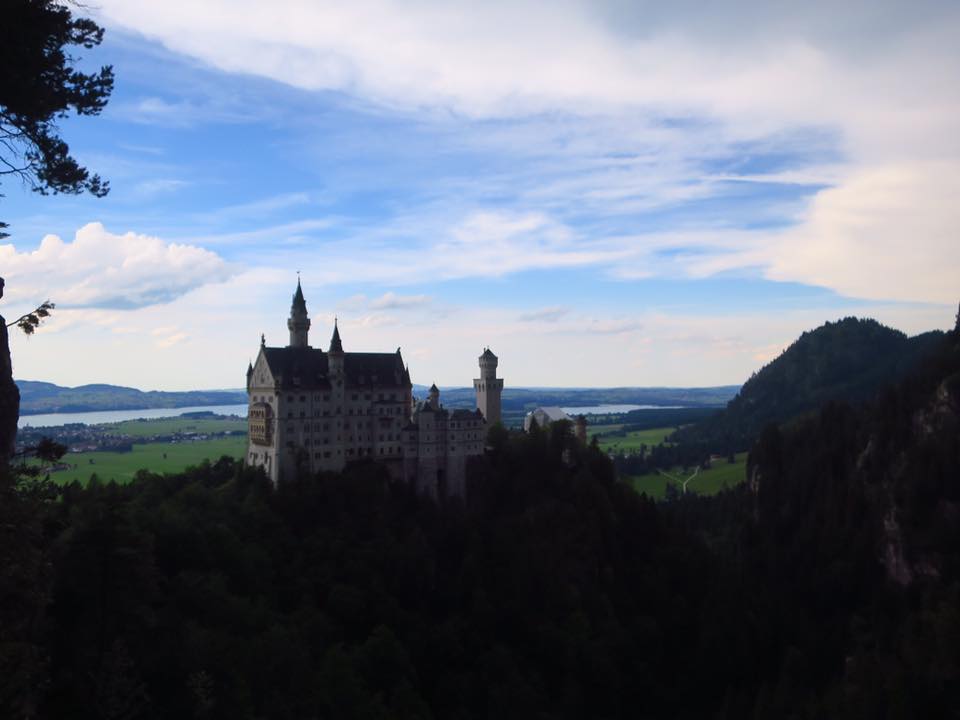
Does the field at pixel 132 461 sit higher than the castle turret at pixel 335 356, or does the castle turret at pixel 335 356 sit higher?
the castle turret at pixel 335 356

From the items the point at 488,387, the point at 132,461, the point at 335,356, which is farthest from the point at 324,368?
the point at 132,461

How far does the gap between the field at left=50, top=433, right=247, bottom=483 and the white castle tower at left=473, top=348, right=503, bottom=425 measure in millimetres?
51302

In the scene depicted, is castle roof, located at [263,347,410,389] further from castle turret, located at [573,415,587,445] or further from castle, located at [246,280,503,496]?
castle turret, located at [573,415,587,445]

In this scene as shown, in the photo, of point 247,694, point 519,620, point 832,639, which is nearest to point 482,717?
point 519,620

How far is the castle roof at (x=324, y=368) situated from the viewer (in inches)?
3570

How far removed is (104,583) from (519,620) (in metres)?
49.0

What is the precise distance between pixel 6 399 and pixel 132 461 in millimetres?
148835

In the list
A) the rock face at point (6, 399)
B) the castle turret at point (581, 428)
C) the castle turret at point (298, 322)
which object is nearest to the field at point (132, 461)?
the castle turret at point (298, 322)

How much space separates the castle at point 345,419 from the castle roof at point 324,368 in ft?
0.39

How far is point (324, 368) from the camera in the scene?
94562 mm

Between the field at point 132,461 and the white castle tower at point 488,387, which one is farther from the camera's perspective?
the field at point 132,461

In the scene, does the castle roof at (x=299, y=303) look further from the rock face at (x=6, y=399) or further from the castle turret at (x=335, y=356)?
the rock face at (x=6, y=399)

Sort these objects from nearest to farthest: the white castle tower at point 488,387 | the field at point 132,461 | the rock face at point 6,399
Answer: the rock face at point 6,399 < the white castle tower at point 488,387 < the field at point 132,461

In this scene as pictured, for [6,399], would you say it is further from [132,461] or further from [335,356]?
[132,461]
